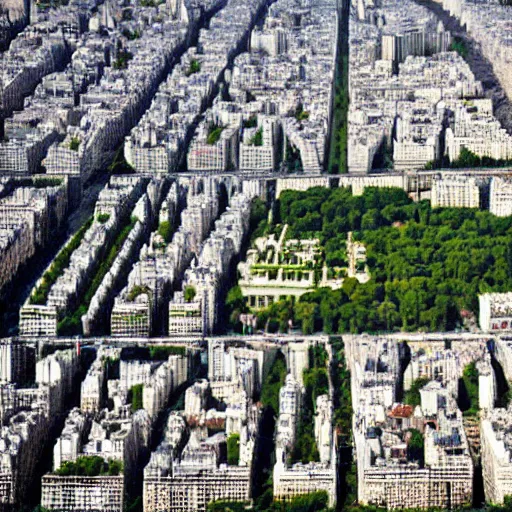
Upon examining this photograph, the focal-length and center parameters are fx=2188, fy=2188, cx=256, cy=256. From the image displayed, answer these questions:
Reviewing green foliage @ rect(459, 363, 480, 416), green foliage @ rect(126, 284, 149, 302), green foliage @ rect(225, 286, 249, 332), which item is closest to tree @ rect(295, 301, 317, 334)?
green foliage @ rect(225, 286, 249, 332)

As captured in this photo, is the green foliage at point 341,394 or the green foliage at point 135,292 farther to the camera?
the green foliage at point 135,292

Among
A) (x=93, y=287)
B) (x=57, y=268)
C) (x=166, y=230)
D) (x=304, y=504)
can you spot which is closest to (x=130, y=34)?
(x=166, y=230)

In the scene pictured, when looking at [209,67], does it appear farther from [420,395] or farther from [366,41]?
[420,395]

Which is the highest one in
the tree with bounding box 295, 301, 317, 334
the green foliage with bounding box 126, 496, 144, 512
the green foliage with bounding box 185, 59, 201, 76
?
the green foliage with bounding box 185, 59, 201, 76

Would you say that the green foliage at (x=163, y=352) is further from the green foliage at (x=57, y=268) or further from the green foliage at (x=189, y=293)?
the green foliage at (x=57, y=268)

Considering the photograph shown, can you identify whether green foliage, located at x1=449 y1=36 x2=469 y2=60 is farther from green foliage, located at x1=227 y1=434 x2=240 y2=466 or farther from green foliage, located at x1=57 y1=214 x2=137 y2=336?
green foliage, located at x1=227 y1=434 x2=240 y2=466

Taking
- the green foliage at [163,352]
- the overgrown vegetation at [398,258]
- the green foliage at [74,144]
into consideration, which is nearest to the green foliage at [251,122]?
the green foliage at [74,144]
